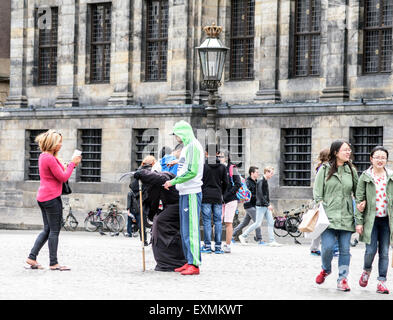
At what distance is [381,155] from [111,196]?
73.6 feet

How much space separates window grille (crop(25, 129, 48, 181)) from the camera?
36938mm

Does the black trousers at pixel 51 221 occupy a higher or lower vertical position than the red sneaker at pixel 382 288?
higher

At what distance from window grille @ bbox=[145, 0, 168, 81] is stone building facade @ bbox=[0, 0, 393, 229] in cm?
5

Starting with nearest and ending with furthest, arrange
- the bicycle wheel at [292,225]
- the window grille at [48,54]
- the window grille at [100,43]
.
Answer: the bicycle wheel at [292,225], the window grille at [100,43], the window grille at [48,54]

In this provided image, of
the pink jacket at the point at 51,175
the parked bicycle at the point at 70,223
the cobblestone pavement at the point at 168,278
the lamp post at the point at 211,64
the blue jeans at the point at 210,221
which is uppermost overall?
the lamp post at the point at 211,64

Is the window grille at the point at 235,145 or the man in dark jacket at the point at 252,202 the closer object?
the man in dark jacket at the point at 252,202

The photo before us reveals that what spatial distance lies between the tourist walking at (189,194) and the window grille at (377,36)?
53.2ft

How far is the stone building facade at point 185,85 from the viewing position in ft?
97.4

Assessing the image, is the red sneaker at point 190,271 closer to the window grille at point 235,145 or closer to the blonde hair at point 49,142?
the blonde hair at point 49,142

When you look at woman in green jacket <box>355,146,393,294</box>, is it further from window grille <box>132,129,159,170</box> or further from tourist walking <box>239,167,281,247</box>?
window grille <box>132,129,159,170</box>

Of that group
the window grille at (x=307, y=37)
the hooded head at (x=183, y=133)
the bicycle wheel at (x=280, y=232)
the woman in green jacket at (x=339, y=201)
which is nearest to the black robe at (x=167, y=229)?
the hooded head at (x=183, y=133)

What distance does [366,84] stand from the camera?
96.9 ft

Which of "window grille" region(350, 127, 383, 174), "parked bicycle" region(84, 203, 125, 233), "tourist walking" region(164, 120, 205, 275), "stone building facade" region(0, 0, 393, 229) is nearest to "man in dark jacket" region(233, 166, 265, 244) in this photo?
"parked bicycle" region(84, 203, 125, 233)

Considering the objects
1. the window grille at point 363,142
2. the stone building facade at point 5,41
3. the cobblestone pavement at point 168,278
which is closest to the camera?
the cobblestone pavement at point 168,278
